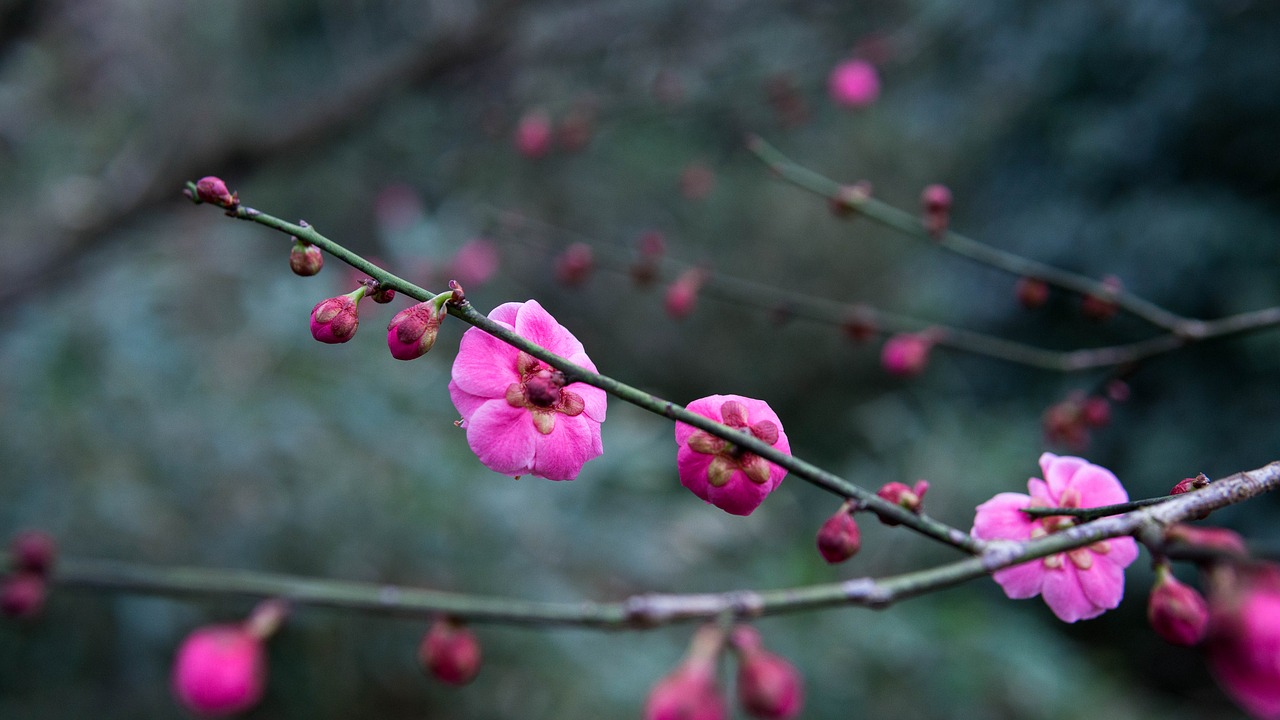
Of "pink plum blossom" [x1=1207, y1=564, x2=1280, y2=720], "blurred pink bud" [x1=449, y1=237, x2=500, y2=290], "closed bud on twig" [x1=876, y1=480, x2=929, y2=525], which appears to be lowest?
"blurred pink bud" [x1=449, y1=237, x2=500, y2=290]

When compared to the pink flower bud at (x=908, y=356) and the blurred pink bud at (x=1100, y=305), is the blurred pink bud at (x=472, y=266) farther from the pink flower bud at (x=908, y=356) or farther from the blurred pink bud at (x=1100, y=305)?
the blurred pink bud at (x=1100, y=305)

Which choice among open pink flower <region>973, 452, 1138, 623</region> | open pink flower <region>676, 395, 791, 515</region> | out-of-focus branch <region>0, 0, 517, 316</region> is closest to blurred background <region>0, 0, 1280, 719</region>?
out-of-focus branch <region>0, 0, 517, 316</region>

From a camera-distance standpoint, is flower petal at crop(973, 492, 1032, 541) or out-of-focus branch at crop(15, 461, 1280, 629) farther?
flower petal at crop(973, 492, 1032, 541)

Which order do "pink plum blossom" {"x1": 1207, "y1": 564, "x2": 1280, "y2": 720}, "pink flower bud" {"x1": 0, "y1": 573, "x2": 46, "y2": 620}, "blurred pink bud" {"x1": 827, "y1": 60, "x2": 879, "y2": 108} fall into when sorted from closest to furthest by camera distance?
"pink plum blossom" {"x1": 1207, "y1": 564, "x2": 1280, "y2": 720}, "pink flower bud" {"x1": 0, "y1": 573, "x2": 46, "y2": 620}, "blurred pink bud" {"x1": 827, "y1": 60, "x2": 879, "y2": 108}

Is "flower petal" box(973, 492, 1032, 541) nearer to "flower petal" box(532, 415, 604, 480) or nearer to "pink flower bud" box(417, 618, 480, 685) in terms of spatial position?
"flower petal" box(532, 415, 604, 480)

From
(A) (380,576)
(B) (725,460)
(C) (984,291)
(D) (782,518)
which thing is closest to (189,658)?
(B) (725,460)

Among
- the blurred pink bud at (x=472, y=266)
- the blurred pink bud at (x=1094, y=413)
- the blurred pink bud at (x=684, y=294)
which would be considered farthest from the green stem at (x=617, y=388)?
the blurred pink bud at (x=472, y=266)

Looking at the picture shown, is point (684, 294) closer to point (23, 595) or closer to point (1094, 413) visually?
point (1094, 413)
